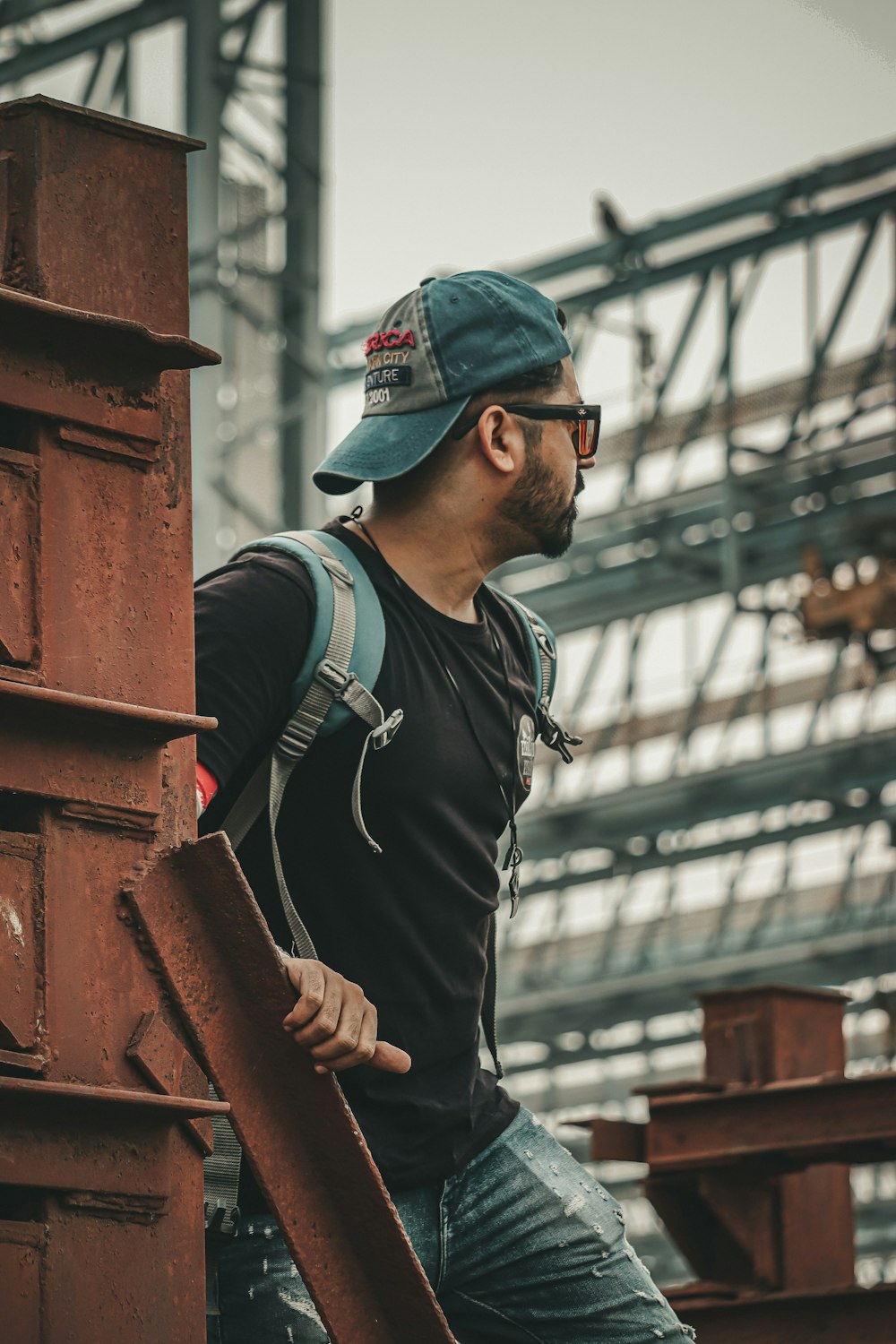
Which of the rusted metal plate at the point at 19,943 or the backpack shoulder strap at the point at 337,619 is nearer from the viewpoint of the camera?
the rusted metal plate at the point at 19,943

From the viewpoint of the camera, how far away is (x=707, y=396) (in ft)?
69.8

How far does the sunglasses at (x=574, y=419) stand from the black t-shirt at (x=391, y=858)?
14.0 inches

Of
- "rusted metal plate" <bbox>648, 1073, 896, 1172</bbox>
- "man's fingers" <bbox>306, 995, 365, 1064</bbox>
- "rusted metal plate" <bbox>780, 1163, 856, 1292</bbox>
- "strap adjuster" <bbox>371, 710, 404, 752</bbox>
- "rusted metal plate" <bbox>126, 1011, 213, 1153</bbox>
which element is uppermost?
"strap adjuster" <bbox>371, 710, 404, 752</bbox>

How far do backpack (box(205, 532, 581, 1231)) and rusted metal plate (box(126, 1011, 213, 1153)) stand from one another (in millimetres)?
654

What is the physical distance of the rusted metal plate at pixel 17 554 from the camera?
8.79 ft

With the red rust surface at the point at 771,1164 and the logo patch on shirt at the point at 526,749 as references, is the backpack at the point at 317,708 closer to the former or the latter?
the logo patch on shirt at the point at 526,749

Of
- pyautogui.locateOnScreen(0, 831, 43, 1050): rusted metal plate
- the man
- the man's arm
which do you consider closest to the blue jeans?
the man

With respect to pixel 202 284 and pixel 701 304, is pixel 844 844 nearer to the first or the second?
pixel 701 304

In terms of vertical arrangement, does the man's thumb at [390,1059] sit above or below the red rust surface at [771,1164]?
below

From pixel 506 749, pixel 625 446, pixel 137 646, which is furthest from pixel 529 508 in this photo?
pixel 625 446

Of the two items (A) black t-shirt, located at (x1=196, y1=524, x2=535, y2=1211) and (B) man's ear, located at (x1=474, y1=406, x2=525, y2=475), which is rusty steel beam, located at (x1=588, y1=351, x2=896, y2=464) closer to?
(B) man's ear, located at (x1=474, y1=406, x2=525, y2=475)

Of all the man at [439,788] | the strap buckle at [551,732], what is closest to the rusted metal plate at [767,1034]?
Answer: the strap buckle at [551,732]

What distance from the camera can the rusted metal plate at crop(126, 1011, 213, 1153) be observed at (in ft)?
8.80

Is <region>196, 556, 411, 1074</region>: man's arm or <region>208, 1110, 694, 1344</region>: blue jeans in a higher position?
<region>196, 556, 411, 1074</region>: man's arm
